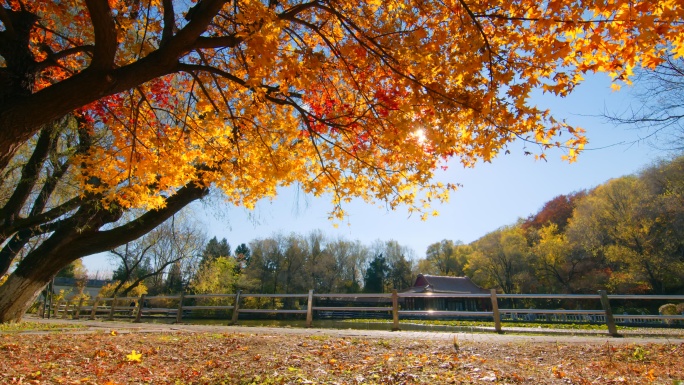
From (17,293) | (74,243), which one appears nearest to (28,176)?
(74,243)

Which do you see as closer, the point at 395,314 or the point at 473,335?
the point at 473,335

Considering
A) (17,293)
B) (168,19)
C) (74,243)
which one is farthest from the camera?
(17,293)

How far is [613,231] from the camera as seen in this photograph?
3225 cm

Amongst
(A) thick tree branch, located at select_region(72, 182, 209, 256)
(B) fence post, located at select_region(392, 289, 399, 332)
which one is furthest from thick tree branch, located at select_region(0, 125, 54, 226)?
(B) fence post, located at select_region(392, 289, 399, 332)

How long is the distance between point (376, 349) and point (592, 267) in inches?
1587

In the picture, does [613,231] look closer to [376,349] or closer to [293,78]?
[376,349]

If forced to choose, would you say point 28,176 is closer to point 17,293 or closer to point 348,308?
point 17,293

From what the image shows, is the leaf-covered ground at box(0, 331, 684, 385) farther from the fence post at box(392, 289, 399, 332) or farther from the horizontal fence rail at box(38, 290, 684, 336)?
the fence post at box(392, 289, 399, 332)

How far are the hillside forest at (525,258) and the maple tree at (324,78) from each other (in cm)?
1120

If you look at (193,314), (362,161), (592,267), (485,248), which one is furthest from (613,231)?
(362,161)

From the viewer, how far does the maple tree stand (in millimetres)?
3072

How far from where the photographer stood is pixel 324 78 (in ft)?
16.5

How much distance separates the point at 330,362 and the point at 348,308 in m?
3.86

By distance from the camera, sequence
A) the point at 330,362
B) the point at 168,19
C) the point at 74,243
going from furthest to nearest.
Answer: the point at 74,243, the point at 330,362, the point at 168,19
